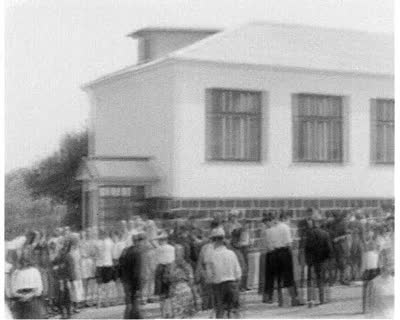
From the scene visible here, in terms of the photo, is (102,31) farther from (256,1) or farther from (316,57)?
(316,57)

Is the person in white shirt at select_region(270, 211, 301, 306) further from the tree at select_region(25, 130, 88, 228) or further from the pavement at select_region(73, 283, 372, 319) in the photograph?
the tree at select_region(25, 130, 88, 228)

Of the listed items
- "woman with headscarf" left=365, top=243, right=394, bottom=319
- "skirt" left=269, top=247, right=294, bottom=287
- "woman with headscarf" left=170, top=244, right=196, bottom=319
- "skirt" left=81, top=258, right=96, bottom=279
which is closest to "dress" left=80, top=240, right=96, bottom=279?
"skirt" left=81, top=258, right=96, bottom=279

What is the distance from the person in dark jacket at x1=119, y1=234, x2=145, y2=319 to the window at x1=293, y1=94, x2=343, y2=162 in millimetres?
1423

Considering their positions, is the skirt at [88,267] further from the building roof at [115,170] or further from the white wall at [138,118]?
the white wall at [138,118]

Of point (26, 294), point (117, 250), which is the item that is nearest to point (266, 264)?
point (117, 250)

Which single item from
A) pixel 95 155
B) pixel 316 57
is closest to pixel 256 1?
pixel 316 57

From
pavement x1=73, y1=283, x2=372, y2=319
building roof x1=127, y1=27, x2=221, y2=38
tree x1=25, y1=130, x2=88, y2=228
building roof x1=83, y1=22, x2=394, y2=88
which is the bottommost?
pavement x1=73, y1=283, x2=372, y2=319

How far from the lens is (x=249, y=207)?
24.8ft

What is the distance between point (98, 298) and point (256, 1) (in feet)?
8.20

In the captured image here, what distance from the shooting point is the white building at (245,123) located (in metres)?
7.38

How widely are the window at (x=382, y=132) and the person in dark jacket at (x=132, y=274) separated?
1955 mm

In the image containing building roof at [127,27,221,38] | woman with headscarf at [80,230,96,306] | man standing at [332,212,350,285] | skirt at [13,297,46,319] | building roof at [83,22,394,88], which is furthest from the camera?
man standing at [332,212,350,285]

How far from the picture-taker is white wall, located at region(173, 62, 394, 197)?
7.46 m

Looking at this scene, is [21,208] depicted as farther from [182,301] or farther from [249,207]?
[249,207]
